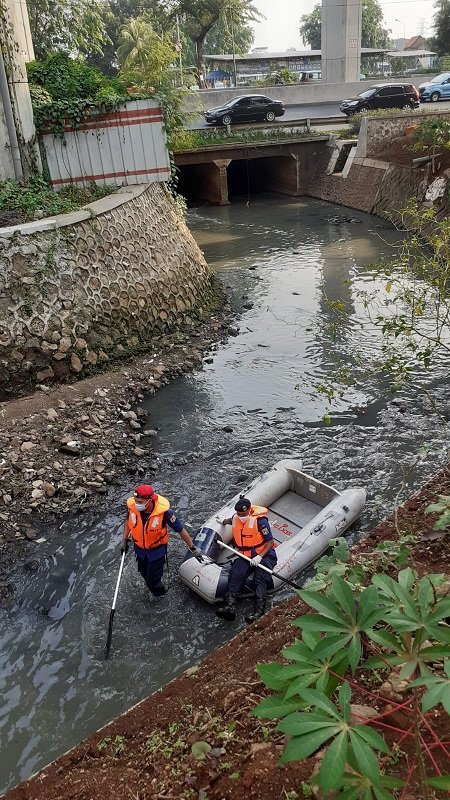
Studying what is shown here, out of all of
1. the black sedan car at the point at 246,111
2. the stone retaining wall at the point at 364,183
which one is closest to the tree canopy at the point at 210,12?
the black sedan car at the point at 246,111

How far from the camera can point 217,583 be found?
7.27 metres

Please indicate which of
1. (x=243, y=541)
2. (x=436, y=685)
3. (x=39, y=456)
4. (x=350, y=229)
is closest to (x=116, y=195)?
(x=39, y=456)

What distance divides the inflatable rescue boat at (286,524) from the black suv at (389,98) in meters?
28.6

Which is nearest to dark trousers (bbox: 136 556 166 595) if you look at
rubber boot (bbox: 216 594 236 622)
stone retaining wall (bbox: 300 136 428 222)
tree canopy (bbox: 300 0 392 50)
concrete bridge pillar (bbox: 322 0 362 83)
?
rubber boot (bbox: 216 594 236 622)

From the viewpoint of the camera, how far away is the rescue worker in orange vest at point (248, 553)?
23.9 feet

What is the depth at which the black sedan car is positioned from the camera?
32.8m

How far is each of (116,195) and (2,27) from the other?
4.09m

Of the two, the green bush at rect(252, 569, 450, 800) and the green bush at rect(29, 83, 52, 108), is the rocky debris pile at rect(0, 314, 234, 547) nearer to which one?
the green bush at rect(252, 569, 450, 800)

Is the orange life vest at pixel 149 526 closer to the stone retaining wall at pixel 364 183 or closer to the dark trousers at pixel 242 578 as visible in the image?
the dark trousers at pixel 242 578

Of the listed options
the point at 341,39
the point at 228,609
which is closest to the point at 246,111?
the point at 341,39

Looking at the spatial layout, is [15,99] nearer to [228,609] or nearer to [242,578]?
[242,578]

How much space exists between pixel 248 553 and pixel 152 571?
44.1 inches

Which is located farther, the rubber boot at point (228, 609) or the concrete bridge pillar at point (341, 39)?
the concrete bridge pillar at point (341, 39)

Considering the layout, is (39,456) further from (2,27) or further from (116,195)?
(2,27)
